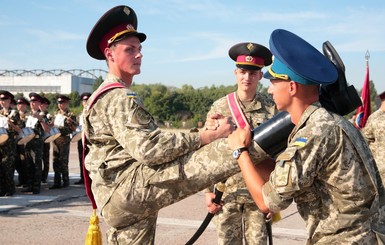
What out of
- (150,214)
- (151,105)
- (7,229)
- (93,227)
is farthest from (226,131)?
(151,105)

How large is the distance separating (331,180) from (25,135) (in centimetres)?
893

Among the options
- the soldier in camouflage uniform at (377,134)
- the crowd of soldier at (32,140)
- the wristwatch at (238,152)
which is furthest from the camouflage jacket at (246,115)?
the crowd of soldier at (32,140)

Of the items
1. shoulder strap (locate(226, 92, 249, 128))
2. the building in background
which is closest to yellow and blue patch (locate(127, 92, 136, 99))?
shoulder strap (locate(226, 92, 249, 128))

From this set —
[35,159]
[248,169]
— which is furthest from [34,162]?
[248,169]

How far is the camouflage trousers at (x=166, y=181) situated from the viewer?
298 cm

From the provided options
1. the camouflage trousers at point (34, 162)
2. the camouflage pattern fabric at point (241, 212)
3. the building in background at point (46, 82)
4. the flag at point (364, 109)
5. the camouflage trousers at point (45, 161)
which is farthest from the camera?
the building in background at point (46, 82)

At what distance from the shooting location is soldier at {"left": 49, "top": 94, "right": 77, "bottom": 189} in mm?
Answer: 11523

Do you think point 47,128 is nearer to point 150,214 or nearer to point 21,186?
point 21,186

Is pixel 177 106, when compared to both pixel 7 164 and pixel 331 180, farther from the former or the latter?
pixel 331 180

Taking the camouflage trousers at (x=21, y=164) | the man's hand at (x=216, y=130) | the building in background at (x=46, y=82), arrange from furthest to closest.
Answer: the building in background at (x=46, y=82) < the camouflage trousers at (x=21, y=164) < the man's hand at (x=216, y=130)

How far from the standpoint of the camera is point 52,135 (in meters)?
11.5

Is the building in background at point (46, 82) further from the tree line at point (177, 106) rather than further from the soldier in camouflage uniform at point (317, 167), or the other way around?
the soldier in camouflage uniform at point (317, 167)

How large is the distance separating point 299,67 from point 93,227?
222 centimetres

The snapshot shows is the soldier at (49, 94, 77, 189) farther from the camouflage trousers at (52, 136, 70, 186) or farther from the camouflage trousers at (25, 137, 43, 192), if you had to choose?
the camouflage trousers at (25, 137, 43, 192)
